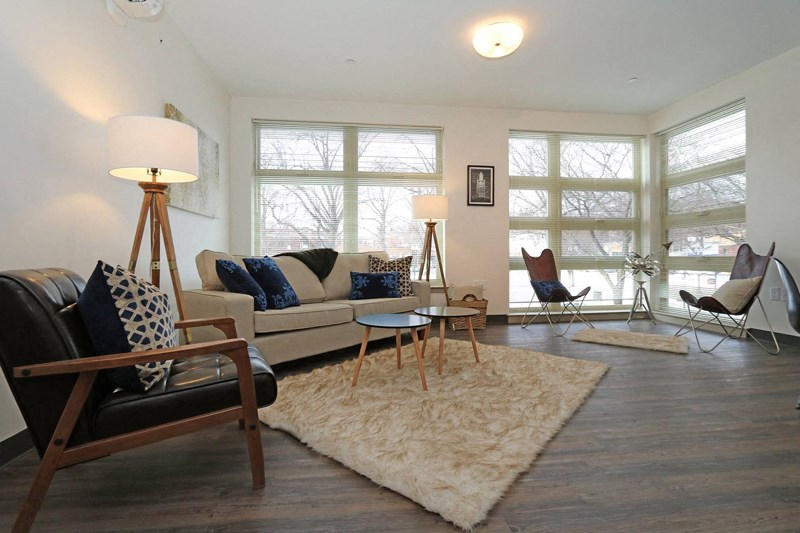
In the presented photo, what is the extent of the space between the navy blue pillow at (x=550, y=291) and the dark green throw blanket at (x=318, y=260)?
246cm

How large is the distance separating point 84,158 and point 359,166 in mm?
3206

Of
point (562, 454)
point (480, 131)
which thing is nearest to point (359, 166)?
point (480, 131)

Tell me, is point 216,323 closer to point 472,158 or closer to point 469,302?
point 469,302

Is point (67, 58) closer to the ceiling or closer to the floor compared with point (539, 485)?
closer to the ceiling

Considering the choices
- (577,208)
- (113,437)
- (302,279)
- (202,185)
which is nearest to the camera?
(113,437)

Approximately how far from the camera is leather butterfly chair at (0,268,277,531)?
3.95 ft

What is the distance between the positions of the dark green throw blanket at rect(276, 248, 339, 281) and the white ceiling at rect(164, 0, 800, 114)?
6.37 feet

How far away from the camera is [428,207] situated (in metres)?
4.57

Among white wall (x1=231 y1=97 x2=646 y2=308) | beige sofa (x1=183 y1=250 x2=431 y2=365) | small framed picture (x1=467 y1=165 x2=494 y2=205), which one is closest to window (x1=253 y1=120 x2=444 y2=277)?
white wall (x1=231 y1=97 x2=646 y2=308)

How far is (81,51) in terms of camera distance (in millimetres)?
2207

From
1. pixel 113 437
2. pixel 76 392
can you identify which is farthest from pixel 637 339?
pixel 76 392

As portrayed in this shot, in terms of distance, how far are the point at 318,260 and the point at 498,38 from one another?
265 cm

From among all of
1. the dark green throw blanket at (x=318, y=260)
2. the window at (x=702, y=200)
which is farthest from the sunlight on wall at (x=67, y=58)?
the window at (x=702, y=200)

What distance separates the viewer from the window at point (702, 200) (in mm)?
4457
